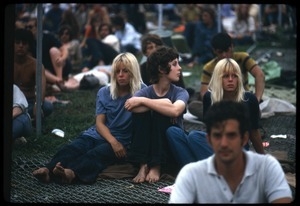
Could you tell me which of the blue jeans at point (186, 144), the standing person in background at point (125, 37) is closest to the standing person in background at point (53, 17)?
the standing person in background at point (125, 37)

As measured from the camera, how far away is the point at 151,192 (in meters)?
6.81

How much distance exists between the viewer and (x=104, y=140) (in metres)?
7.24

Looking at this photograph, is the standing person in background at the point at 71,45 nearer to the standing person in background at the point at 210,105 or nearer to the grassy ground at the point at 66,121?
the grassy ground at the point at 66,121

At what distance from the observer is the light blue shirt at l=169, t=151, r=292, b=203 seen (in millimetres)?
4777

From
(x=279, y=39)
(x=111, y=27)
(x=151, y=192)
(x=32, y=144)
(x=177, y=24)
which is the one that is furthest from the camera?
(x=177, y=24)

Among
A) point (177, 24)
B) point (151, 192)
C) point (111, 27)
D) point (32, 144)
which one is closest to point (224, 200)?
point (151, 192)

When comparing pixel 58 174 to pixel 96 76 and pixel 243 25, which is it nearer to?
pixel 96 76

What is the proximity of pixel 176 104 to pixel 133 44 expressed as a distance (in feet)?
31.6

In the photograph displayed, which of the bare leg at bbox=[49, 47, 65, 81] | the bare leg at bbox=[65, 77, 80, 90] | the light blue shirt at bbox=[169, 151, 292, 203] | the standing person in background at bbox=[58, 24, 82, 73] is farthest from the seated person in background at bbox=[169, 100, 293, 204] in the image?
the standing person in background at bbox=[58, 24, 82, 73]

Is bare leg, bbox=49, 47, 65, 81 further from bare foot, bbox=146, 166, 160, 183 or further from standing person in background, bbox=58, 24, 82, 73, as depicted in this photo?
bare foot, bbox=146, 166, 160, 183

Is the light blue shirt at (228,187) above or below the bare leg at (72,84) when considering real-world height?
above

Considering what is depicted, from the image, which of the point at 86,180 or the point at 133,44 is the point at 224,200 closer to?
the point at 86,180

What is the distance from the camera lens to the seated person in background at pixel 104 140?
23.0 feet

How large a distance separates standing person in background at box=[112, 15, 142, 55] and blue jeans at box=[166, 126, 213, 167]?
9.43m
